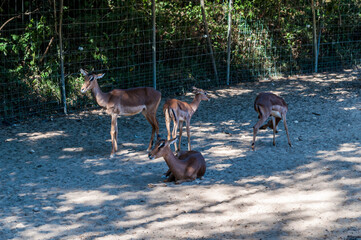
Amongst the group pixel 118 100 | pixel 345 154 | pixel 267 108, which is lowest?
pixel 345 154

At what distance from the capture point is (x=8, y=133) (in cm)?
1075

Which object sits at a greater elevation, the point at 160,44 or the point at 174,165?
the point at 160,44

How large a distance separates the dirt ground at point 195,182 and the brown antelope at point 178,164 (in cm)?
16

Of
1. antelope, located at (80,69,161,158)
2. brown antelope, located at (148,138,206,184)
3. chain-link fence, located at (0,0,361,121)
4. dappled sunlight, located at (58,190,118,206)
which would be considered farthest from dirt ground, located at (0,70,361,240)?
chain-link fence, located at (0,0,361,121)

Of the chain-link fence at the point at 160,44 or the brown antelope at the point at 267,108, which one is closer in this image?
the brown antelope at the point at 267,108

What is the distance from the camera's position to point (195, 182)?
25.6 feet

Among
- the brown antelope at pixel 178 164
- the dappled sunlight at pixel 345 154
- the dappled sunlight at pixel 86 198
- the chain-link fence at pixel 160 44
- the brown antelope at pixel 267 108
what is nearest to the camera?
the dappled sunlight at pixel 86 198

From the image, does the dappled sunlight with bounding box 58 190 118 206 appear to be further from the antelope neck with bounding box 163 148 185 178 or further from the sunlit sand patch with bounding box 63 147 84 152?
the sunlit sand patch with bounding box 63 147 84 152

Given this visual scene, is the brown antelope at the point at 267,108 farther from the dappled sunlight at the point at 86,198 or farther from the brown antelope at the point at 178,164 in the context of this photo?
the dappled sunlight at the point at 86,198

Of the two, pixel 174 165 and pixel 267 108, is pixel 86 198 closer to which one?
pixel 174 165

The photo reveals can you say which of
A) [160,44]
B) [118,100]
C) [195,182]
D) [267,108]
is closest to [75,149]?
[118,100]

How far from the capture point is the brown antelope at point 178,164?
25.2 ft

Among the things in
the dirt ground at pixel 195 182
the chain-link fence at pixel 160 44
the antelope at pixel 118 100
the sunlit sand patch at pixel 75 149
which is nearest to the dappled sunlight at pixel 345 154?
the dirt ground at pixel 195 182

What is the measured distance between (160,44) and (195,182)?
7.11m
